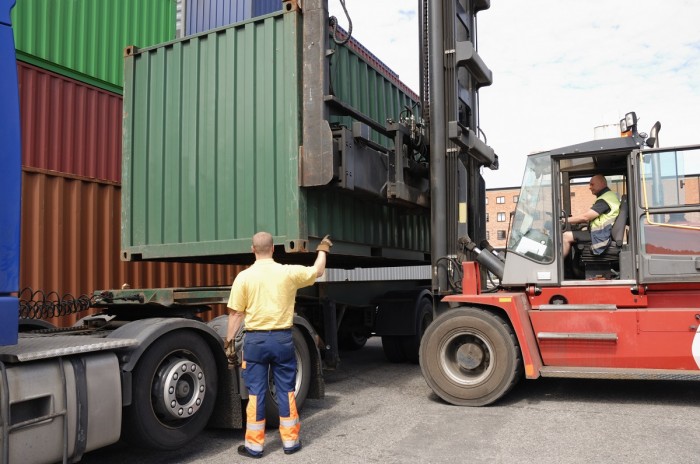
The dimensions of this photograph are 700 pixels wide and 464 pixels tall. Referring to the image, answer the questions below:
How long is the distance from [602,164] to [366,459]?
12.9 ft

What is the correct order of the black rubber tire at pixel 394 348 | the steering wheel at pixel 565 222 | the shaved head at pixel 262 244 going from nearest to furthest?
the shaved head at pixel 262 244 → the steering wheel at pixel 565 222 → the black rubber tire at pixel 394 348

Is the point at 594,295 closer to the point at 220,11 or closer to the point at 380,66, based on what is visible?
the point at 380,66

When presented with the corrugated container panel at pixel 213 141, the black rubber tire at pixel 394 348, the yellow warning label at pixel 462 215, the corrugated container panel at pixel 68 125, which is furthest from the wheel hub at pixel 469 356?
the corrugated container panel at pixel 68 125

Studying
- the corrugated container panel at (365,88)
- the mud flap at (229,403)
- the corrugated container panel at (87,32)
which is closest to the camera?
the mud flap at (229,403)

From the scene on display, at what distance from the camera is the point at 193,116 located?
244 inches

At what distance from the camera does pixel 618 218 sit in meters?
6.02

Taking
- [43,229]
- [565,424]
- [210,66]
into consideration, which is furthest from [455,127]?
[43,229]

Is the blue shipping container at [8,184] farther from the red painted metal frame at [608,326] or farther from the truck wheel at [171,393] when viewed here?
the red painted metal frame at [608,326]

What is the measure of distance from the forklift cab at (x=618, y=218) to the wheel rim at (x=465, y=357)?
2.27 ft

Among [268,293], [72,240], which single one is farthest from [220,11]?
[268,293]

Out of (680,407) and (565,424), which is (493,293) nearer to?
(565,424)

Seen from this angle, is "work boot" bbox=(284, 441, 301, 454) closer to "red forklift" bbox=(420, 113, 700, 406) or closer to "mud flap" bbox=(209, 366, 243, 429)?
"mud flap" bbox=(209, 366, 243, 429)

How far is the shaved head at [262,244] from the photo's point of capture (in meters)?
4.63

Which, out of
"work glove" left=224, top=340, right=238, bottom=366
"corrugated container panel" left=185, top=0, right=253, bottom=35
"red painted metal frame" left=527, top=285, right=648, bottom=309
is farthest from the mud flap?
"corrugated container panel" left=185, top=0, right=253, bottom=35
